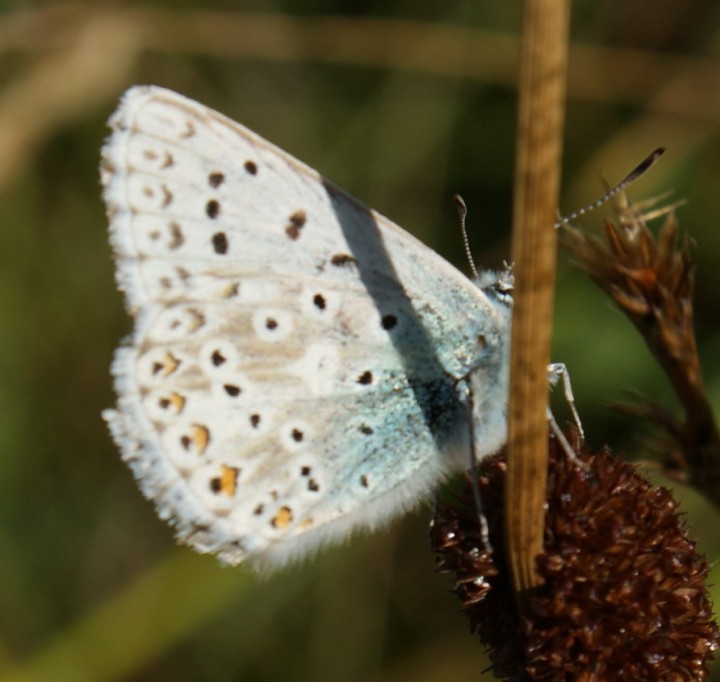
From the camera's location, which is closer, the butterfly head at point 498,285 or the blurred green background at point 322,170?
the butterfly head at point 498,285

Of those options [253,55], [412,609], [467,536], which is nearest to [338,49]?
[253,55]

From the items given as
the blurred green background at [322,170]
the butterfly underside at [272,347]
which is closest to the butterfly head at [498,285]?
the butterfly underside at [272,347]

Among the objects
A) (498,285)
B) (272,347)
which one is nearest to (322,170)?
(272,347)

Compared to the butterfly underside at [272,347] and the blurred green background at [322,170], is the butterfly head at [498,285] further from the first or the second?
the blurred green background at [322,170]

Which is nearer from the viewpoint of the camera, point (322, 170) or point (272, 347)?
point (272, 347)


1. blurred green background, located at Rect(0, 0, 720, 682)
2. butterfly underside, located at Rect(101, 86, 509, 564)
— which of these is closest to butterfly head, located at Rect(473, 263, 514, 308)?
butterfly underside, located at Rect(101, 86, 509, 564)

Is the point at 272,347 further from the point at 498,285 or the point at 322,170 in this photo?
the point at 322,170
